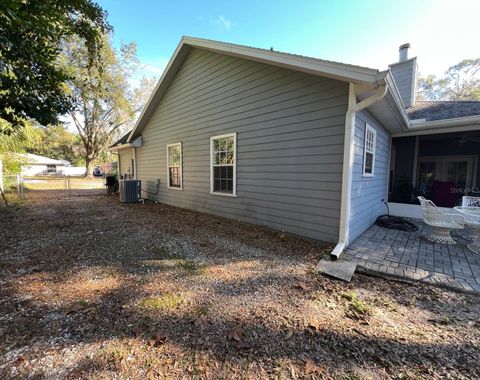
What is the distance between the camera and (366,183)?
5105 mm

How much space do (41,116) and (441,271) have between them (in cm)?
783

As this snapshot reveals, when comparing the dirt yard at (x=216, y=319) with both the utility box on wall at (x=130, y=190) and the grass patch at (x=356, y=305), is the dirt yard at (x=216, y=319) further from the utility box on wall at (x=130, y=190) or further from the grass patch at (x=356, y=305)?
the utility box on wall at (x=130, y=190)

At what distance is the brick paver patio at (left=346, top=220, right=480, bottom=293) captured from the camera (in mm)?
3080

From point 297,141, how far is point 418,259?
9.58 ft

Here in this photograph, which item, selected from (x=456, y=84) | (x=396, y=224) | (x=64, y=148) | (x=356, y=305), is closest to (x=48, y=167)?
(x=64, y=148)

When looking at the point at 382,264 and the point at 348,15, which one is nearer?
the point at 382,264

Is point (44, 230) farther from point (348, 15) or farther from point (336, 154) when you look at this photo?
point (348, 15)

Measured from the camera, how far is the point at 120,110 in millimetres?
23219

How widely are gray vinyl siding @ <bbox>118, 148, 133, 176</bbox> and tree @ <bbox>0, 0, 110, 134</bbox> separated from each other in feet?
22.6

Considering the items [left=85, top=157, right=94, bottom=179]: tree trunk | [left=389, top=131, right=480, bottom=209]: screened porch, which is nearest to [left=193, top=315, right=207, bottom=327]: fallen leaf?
[left=389, top=131, right=480, bottom=209]: screened porch

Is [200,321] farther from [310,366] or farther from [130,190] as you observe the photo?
[130,190]

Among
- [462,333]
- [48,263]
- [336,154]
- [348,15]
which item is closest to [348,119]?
[336,154]

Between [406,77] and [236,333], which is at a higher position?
[406,77]

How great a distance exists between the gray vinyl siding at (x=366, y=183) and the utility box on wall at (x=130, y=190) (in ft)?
28.4
